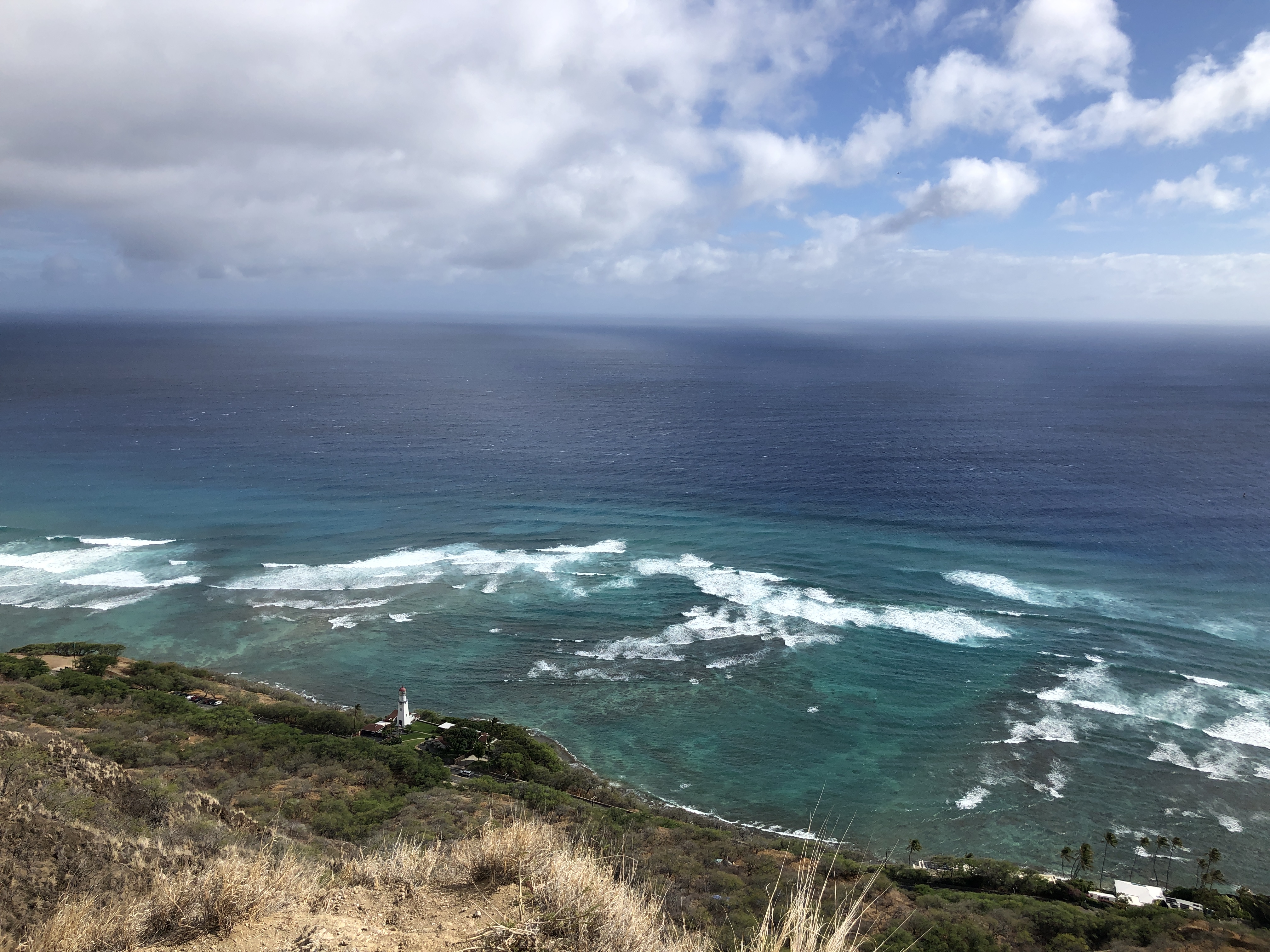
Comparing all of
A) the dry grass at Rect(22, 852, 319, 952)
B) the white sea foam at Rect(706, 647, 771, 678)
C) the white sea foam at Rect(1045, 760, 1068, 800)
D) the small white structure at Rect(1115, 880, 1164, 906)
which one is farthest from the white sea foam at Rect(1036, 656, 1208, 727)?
the dry grass at Rect(22, 852, 319, 952)

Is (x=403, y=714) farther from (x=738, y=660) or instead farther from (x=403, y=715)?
(x=738, y=660)

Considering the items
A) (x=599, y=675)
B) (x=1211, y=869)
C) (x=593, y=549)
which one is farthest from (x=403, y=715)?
(x=1211, y=869)

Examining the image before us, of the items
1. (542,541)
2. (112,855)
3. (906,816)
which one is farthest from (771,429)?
(112,855)

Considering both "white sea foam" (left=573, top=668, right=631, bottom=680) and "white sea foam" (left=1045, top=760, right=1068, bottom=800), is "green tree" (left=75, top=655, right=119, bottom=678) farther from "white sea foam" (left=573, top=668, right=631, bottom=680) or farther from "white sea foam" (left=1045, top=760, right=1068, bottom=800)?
"white sea foam" (left=1045, top=760, right=1068, bottom=800)

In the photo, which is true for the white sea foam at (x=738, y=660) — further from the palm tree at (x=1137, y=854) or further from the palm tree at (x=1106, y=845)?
the palm tree at (x=1137, y=854)

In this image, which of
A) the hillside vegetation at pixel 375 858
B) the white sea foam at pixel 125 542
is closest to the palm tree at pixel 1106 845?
the hillside vegetation at pixel 375 858

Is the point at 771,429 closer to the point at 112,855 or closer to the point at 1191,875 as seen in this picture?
the point at 1191,875
